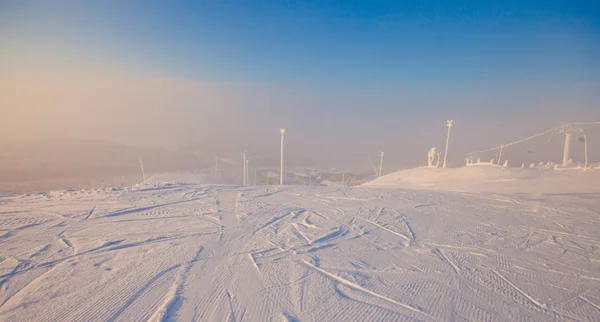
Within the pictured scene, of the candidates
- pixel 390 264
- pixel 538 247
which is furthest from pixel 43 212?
pixel 538 247

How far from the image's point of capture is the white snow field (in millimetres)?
3412

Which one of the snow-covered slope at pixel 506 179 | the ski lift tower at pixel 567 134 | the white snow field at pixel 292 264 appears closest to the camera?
the white snow field at pixel 292 264

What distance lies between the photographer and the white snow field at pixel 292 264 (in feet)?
11.2

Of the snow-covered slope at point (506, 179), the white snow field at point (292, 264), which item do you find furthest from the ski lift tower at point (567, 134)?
the white snow field at point (292, 264)

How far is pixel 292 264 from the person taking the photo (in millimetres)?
4668

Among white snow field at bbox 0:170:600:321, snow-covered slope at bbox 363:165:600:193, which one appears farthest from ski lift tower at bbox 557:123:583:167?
white snow field at bbox 0:170:600:321

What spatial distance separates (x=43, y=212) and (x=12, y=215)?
69 centimetres

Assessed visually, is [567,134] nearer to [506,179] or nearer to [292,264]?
[506,179]

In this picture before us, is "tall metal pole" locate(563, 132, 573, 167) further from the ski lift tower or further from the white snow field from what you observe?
the white snow field

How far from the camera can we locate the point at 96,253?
5039 mm

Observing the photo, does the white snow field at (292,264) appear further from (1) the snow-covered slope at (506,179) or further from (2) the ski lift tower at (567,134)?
(2) the ski lift tower at (567,134)

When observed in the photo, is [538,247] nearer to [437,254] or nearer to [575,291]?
[575,291]

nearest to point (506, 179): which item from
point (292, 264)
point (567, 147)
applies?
point (567, 147)

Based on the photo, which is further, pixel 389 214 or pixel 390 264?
pixel 389 214
